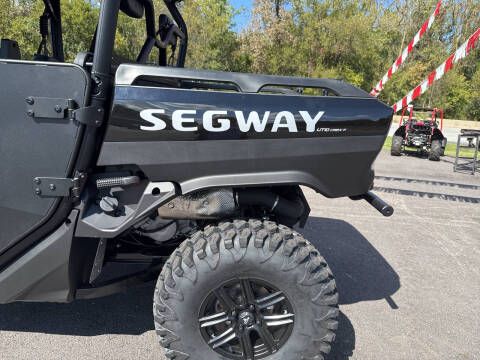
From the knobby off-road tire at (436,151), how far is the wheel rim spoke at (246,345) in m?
10.5

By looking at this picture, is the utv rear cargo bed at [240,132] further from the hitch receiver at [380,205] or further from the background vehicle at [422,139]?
the background vehicle at [422,139]

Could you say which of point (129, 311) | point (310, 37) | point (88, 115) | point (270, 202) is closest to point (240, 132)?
point (270, 202)

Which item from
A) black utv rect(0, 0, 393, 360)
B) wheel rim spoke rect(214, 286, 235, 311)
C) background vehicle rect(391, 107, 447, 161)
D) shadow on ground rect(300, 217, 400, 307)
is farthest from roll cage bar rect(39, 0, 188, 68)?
background vehicle rect(391, 107, 447, 161)

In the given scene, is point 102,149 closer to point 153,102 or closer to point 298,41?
point 153,102

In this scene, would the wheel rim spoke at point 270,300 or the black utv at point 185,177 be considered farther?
the wheel rim spoke at point 270,300

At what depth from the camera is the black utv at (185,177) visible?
1.72 meters

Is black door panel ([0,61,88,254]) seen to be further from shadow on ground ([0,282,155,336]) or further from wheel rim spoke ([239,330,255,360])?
wheel rim spoke ([239,330,255,360])

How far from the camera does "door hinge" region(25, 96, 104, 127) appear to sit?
168cm

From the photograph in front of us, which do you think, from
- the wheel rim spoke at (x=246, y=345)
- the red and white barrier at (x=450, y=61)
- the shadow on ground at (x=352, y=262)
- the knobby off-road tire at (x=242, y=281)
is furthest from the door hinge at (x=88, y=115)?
the red and white barrier at (x=450, y=61)

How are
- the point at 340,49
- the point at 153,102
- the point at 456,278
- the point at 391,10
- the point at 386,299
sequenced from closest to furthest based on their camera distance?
the point at 153,102, the point at 386,299, the point at 456,278, the point at 340,49, the point at 391,10

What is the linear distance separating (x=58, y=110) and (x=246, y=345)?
148 cm

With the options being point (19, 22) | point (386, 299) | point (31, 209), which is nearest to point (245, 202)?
point (31, 209)

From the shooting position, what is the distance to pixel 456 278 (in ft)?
10.8

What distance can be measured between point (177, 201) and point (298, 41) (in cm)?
2171
